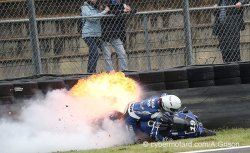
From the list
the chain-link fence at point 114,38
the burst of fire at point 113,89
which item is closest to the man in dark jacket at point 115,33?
the chain-link fence at point 114,38

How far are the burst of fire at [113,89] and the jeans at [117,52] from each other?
52 centimetres

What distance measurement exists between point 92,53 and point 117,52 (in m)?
0.48

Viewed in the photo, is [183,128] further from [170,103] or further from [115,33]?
[115,33]

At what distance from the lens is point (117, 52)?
10.1 metres

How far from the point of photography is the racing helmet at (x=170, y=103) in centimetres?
881

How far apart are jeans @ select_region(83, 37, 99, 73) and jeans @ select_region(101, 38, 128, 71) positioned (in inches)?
5.2

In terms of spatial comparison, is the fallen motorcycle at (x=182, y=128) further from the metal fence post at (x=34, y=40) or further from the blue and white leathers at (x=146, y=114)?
the metal fence post at (x=34, y=40)

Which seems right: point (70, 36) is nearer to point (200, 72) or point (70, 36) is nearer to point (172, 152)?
point (200, 72)

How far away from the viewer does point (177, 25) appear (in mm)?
10539

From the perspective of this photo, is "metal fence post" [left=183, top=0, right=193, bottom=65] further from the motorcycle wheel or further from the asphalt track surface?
the asphalt track surface

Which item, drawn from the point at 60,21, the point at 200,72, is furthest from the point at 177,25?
the point at 60,21

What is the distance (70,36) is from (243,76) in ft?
10.0

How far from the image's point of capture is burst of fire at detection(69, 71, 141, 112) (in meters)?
9.30

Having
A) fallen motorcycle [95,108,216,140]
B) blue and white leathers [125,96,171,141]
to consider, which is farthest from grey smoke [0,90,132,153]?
fallen motorcycle [95,108,216,140]
